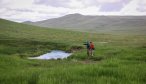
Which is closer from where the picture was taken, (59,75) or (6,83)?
(6,83)

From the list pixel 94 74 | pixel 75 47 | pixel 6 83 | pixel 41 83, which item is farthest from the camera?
pixel 75 47

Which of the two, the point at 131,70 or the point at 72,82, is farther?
the point at 131,70

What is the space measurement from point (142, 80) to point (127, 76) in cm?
68

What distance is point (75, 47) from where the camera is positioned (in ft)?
166

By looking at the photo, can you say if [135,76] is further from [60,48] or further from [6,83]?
[60,48]

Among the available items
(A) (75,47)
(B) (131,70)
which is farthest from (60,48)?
(B) (131,70)

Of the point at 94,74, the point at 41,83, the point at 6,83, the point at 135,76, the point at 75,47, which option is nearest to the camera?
the point at 41,83

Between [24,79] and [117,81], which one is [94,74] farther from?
[24,79]

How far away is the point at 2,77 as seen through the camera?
1084 centimetres

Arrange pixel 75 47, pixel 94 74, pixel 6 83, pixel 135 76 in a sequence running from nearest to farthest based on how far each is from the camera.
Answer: pixel 6 83, pixel 135 76, pixel 94 74, pixel 75 47

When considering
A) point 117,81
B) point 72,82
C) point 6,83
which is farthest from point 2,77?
point 117,81

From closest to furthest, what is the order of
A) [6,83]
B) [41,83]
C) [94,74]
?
[41,83], [6,83], [94,74]

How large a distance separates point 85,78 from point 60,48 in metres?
42.4

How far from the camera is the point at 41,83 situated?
30.1 ft
